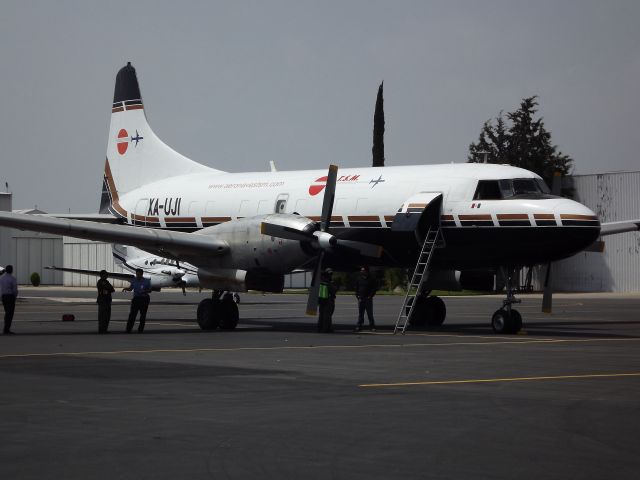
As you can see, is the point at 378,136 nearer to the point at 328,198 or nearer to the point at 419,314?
the point at 419,314

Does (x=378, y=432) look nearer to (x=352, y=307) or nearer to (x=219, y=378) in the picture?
(x=219, y=378)

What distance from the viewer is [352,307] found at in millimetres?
43000

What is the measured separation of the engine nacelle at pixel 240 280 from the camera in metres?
26.6

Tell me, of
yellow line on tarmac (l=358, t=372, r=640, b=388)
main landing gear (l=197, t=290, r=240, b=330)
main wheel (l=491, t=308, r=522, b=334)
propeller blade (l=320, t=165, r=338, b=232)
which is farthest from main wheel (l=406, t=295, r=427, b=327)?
yellow line on tarmac (l=358, t=372, r=640, b=388)

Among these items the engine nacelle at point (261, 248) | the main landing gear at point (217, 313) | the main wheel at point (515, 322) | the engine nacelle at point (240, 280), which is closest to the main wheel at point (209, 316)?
the main landing gear at point (217, 313)

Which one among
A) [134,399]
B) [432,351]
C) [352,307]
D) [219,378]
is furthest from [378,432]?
[352,307]

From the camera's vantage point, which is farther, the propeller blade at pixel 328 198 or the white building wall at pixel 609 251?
the white building wall at pixel 609 251

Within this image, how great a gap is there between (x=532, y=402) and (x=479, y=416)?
1.46 m

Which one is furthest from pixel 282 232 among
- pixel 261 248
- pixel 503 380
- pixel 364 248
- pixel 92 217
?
pixel 503 380

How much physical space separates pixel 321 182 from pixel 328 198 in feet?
7.26

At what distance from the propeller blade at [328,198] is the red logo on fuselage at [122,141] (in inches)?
453

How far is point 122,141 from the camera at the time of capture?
36375 millimetres

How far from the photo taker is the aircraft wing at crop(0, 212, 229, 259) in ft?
87.8

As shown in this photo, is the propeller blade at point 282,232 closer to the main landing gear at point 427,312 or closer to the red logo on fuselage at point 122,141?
the main landing gear at point 427,312
